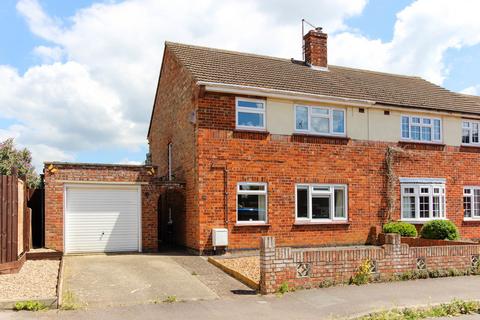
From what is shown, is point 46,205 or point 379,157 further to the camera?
point 379,157

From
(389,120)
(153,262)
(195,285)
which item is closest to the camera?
(195,285)

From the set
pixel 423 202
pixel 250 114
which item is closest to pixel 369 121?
pixel 423 202

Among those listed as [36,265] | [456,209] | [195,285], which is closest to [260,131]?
[195,285]

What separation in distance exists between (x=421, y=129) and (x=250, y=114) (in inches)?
305

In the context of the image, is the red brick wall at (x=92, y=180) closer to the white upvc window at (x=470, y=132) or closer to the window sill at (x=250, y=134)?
the window sill at (x=250, y=134)

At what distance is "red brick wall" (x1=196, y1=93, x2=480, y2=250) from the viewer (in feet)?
52.2

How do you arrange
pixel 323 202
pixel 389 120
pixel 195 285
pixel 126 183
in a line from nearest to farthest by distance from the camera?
pixel 195 285, pixel 126 183, pixel 323 202, pixel 389 120

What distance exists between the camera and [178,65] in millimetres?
18734

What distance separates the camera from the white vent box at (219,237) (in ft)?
50.2

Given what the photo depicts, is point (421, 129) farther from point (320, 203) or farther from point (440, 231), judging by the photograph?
point (320, 203)

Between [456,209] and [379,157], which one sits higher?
[379,157]

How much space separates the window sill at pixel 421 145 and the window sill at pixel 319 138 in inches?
108

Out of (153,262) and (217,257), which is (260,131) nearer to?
(217,257)

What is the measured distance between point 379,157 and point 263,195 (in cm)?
516
